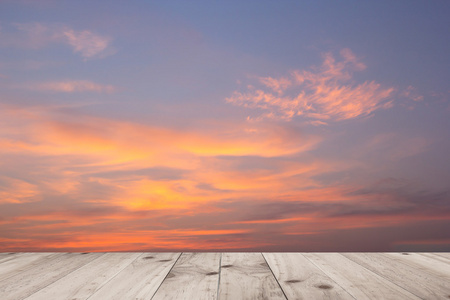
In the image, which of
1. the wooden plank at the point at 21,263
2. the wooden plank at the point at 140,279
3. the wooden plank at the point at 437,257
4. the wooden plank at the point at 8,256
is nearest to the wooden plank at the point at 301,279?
the wooden plank at the point at 140,279

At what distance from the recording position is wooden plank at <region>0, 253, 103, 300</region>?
139 centimetres

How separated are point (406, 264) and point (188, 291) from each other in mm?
1157

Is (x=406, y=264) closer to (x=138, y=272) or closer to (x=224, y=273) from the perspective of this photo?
(x=224, y=273)

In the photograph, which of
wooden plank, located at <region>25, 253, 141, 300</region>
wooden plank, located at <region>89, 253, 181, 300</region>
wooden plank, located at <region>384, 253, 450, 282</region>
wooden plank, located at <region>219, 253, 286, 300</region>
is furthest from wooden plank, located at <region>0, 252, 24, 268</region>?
wooden plank, located at <region>384, 253, 450, 282</region>

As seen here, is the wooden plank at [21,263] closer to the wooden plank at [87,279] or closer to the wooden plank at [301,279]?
the wooden plank at [87,279]

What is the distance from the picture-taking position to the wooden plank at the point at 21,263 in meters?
1.69

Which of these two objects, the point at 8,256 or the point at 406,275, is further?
the point at 8,256

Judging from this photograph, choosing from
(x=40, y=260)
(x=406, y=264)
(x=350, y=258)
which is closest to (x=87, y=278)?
(x=40, y=260)

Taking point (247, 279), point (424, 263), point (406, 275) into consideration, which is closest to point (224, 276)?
point (247, 279)

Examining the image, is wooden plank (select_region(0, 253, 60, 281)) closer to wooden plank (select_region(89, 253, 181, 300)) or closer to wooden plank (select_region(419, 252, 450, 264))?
wooden plank (select_region(89, 253, 181, 300))

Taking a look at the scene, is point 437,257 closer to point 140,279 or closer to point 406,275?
point 406,275

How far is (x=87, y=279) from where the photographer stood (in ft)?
5.04

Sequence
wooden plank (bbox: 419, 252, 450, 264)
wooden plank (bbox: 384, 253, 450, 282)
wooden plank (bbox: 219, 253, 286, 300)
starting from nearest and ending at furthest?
wooden plank (bbox: 219, 253, 286, 300)
wooden plank (bbox: 384, 253, 450, 282)
wooden plank (bbox: 419, 252, 450, 264)

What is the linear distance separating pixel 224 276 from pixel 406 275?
80 centimetres
